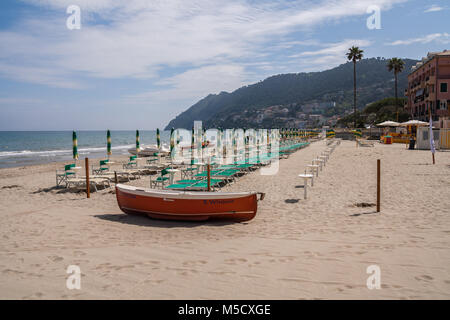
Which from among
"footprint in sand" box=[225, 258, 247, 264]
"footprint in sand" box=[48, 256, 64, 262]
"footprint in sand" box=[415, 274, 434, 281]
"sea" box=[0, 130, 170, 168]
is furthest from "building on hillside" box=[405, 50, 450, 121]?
"footprint in sand" box=[48, 256, 64, 262]

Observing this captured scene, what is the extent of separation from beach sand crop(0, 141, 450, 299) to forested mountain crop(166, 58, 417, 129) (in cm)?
11986

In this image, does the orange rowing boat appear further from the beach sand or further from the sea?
the sea

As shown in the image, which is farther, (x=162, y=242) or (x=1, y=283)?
(x=162, y=242)

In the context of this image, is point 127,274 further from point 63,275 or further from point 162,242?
point 162,242

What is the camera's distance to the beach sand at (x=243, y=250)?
412 centimetres

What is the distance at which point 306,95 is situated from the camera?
156000mm

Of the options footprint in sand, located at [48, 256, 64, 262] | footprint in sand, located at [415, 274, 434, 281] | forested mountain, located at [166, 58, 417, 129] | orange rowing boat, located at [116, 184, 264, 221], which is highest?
forested mountain, located at [166, 58, 417, 129]

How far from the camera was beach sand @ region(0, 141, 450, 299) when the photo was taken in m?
4.12

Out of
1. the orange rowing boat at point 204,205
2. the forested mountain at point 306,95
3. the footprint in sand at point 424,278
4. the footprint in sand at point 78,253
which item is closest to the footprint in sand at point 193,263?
the footprint in sand at point 78,253

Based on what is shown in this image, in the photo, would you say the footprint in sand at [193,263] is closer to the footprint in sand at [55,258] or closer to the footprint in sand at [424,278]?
the footprint in sand at [55,258]

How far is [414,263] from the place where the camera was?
15.6 ft

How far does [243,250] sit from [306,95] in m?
159

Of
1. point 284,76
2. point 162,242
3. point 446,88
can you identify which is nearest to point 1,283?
point 162,242
